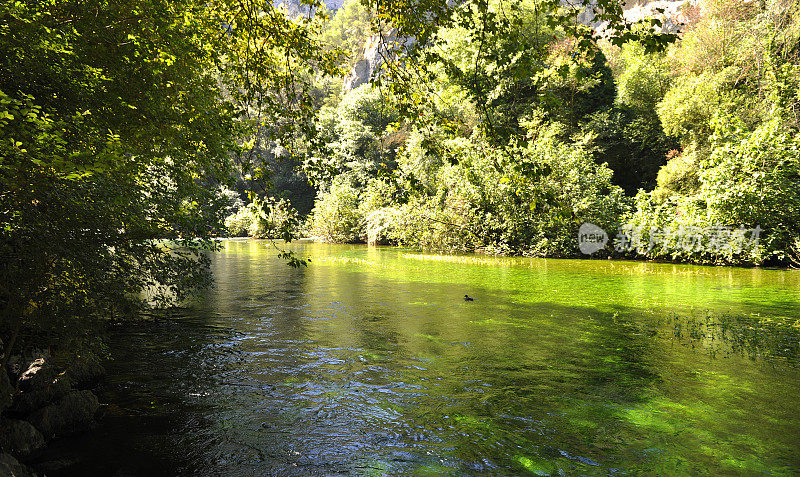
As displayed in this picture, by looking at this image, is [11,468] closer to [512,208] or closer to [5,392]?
[5,392]

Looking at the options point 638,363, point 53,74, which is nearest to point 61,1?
point 53,74

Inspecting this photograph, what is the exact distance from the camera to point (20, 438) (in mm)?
5160

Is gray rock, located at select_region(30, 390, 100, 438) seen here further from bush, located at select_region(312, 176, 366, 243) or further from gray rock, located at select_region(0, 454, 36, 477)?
bush, located at select_region(312, 176, 366, 243)

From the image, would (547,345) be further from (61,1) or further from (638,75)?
(638,75)

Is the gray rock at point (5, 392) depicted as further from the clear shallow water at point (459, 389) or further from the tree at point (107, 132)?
the clear shallow water at point (459, 389)

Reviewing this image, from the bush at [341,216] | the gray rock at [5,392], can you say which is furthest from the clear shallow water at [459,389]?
the bush at [341,216]

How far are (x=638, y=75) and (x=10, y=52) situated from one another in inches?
1527

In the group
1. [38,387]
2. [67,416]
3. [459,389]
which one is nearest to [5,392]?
[67,416]
